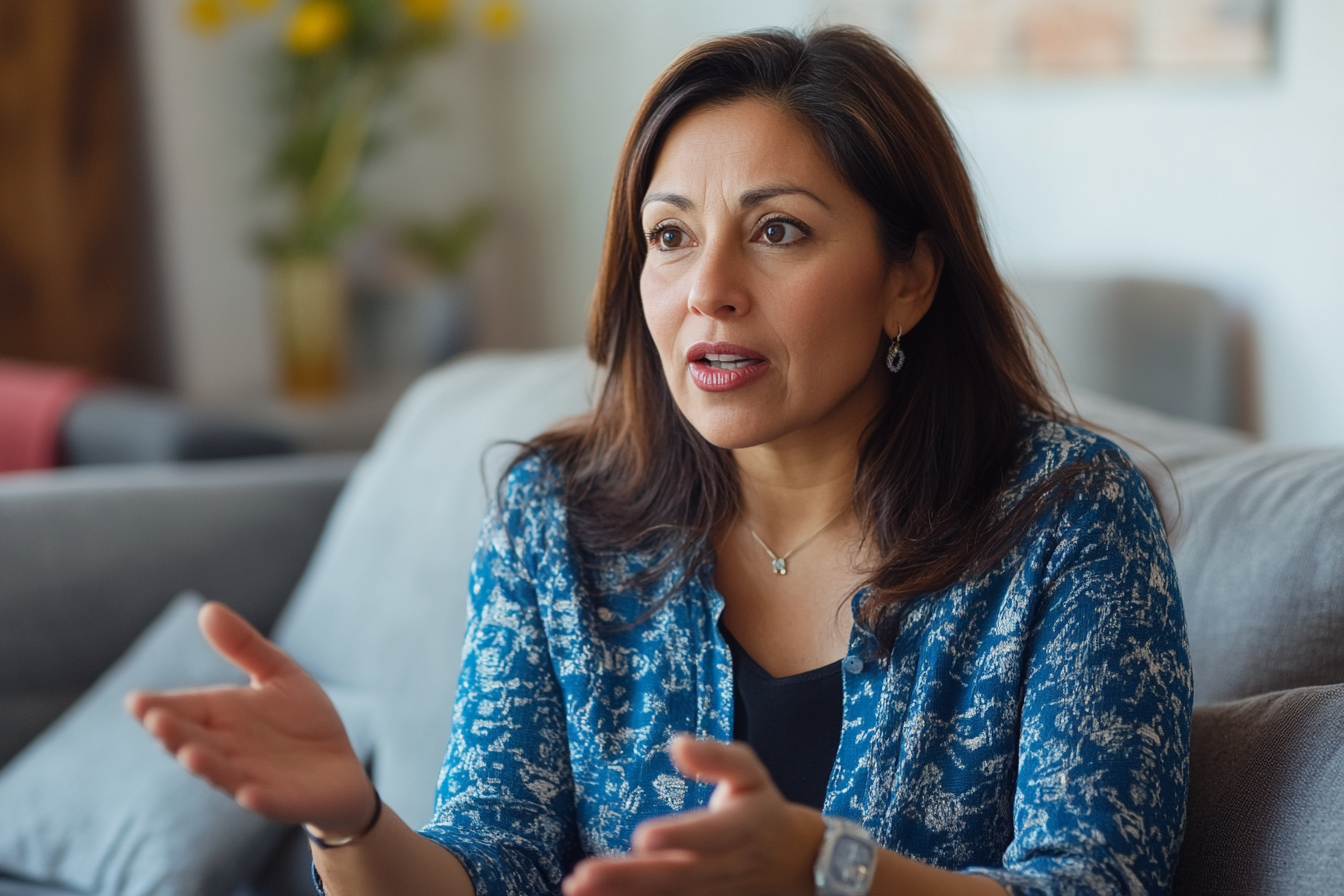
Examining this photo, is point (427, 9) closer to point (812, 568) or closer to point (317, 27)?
point (317, 27)

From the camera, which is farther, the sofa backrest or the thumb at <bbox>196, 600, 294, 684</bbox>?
the sofa backrest

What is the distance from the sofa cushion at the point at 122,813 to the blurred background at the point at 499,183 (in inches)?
29.6

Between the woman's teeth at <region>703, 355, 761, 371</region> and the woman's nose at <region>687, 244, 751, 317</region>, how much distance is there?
4 cm

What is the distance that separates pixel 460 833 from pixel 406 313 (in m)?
2.85

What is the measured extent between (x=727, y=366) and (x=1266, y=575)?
20.1 inches

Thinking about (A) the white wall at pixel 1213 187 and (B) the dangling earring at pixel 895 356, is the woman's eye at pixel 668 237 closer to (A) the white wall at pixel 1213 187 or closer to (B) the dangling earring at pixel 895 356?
(B) the dangling earring at pixel 895 356

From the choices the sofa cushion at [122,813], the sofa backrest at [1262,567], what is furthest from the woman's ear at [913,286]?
the sofa cushion at [122,813]

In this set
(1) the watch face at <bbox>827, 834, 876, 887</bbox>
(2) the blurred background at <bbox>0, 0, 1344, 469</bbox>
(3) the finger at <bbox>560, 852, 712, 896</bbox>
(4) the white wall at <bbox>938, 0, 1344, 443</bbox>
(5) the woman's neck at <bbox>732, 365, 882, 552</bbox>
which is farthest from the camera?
(2) the blurred background at <bbox>0, 0, 1344, 469</bbox>

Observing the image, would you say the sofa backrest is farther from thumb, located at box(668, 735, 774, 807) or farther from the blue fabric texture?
thumb, located at box(668, 735, 774, 807)

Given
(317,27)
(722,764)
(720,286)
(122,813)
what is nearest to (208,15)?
(317,27)

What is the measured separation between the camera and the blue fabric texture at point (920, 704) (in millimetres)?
989

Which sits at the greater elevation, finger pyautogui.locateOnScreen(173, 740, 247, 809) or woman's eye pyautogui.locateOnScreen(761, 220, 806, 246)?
woman's eye pyautogui.locateOnScreen(761, 220, 806, 246)

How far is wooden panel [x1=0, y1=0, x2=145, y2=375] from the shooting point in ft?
10.7

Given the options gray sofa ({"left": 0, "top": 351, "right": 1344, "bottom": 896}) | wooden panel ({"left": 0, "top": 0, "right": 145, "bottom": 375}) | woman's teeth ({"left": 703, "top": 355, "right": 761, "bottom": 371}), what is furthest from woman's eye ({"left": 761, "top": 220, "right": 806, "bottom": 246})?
wooden panel ({"left": 0, "top": 0, "right": 145, "bottom": 375})
